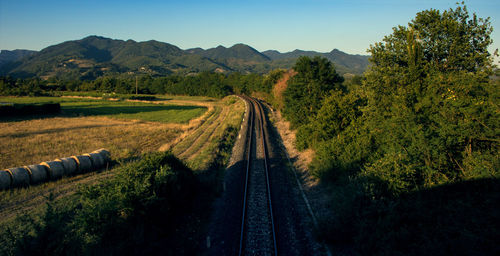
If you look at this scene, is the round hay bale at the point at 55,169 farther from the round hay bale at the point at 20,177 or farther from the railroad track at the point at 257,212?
the railroad track at the point at 257,212

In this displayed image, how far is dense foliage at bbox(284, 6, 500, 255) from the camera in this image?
8.24 meters

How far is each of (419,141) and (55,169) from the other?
22.9m

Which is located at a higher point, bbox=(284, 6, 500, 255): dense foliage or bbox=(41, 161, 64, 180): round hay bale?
bbox=(284, 6, 500, 255): dense foliage

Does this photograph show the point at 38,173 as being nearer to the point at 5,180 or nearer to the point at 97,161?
the point at 5,180

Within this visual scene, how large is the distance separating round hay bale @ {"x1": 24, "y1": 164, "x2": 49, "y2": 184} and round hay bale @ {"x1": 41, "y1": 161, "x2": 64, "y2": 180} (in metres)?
0.27

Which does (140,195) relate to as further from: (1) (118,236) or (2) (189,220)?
(2) (189,220)

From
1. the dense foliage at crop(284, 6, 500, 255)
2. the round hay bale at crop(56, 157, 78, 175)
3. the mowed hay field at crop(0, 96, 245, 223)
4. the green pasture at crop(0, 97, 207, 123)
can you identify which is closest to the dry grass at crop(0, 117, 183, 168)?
→ the mowed hay field at crop(0, 96, 245, 223)

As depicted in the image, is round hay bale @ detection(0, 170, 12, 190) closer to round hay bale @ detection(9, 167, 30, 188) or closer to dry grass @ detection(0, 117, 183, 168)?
round hay bale @ detection(9, 167, 30, 188)

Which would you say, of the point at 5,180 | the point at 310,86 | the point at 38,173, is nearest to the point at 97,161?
the point at 38,173

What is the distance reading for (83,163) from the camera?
1980 centimetres

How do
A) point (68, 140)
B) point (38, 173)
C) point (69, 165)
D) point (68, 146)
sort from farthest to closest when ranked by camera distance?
point (68, 140), point (68, 146), point (69, 165), point (38, 173)

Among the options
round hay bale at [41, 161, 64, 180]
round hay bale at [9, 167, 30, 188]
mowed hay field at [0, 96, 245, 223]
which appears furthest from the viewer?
round hay bale at [41, 161, 64, 180]

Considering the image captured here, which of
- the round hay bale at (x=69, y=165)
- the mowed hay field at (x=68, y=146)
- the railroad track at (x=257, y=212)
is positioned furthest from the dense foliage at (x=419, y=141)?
the round hay bale at (x=69, y=165)

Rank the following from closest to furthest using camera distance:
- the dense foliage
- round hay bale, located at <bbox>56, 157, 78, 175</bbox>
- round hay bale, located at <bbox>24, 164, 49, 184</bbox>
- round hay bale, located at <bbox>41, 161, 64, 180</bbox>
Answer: the dense foliage, round hay bale, located at <bbox>24, 164, 49, 184</bbox>, round hay bale, located at <bbox>41, 161, 64, 180</bbox>, round hay bale, located at <bbox>56, 157, 78, 175</bbox>
